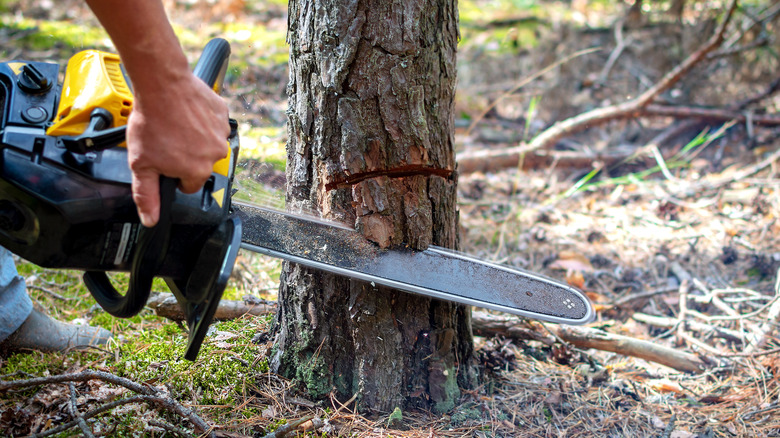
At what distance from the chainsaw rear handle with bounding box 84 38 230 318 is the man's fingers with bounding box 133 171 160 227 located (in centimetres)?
2

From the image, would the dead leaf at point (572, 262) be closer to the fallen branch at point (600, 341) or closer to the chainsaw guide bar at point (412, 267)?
the fallen branch at point (600, 341)

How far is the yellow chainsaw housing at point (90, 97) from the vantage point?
48.4 inches

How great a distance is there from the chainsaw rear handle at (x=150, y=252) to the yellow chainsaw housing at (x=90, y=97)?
→ 0.19 meters

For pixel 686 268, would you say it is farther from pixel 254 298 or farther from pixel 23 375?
pixel 23 375

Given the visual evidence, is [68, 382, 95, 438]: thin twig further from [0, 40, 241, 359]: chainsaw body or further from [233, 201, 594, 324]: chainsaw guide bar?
[233, 201, 594, 324]: chainsaw guide bar

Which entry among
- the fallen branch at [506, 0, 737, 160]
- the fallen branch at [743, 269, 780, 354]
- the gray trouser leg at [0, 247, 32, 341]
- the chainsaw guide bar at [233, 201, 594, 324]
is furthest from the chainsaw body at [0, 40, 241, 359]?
the fallen branch at [506, 0, 737, 160]

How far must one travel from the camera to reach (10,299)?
1.83 meters

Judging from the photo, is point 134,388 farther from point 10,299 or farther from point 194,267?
point 10,299

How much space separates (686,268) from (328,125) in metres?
2.40

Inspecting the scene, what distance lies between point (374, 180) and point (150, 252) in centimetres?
67

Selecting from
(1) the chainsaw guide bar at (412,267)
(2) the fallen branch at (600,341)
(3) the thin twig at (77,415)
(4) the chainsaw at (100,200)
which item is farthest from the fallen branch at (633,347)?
(3) the thin twig at (77,415)

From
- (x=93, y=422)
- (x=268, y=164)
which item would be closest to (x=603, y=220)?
(x=268, y=164)

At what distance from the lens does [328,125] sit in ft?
5.09

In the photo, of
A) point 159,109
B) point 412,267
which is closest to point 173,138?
point 159,109
